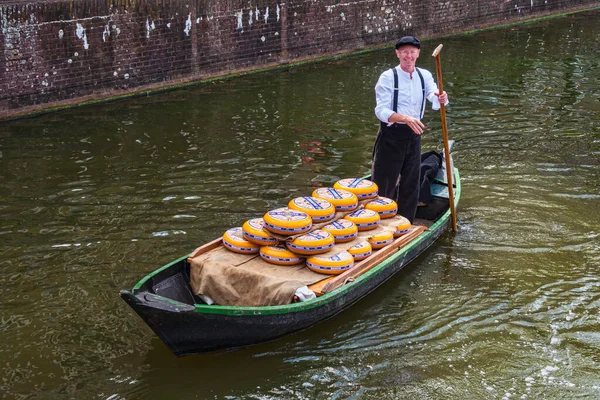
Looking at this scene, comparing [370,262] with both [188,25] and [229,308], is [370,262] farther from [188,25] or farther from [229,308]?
[188,25]

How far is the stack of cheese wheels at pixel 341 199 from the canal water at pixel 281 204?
0.95 m

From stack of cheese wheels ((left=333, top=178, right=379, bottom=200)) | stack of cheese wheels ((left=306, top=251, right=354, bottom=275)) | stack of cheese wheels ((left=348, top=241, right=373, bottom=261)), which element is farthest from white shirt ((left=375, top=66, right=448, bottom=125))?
stack of cheese wheels ((left=306, top=251, right=354, bottom=275))

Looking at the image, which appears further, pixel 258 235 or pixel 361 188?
pixel 361 188

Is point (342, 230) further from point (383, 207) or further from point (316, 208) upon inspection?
point (383, 207)

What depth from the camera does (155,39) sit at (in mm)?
16312

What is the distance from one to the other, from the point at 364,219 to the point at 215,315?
2.14 m

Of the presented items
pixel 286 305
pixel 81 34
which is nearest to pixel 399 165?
pixel 286 305

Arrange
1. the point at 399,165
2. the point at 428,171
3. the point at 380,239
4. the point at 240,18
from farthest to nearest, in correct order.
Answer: the point at 240,18
the point at 428,171
the point at 399,165
the point at 380,239

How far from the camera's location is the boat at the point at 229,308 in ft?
20.9

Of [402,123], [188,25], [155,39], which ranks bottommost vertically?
[402,123]

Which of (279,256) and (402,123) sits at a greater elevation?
(402,123)

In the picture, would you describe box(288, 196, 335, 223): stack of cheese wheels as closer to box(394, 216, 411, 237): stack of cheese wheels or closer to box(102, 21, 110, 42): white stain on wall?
box(394, 216, 411, 237): stack of cheese wheels

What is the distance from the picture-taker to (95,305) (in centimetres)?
772

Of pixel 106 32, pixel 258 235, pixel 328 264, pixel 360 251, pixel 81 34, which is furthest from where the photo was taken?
pixel 106 32
